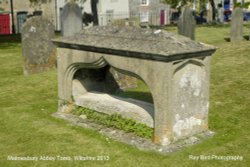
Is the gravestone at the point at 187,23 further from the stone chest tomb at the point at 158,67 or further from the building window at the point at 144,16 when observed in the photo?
the building window at the point at 144,16

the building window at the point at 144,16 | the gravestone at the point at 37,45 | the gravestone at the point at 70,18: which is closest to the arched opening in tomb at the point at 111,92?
the gravestone at the point at 37,45

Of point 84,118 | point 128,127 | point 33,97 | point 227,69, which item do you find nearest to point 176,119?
point 128,127

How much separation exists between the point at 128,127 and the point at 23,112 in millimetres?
3190

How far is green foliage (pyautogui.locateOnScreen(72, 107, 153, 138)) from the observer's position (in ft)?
23.5

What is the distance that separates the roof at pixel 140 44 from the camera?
629 cm

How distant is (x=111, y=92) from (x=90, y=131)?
2.61m

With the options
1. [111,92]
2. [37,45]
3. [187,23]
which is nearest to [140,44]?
[111,92]

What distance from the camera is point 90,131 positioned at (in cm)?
765

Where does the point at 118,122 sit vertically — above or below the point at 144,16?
below

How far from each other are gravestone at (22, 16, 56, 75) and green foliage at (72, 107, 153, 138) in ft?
18.2

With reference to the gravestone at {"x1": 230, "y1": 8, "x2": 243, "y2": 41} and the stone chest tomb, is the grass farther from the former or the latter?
the gravestone at {"x1": 230, "y1": 8, "x2": 243, "y2": 41}

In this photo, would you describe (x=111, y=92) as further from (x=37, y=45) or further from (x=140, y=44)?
(x=37, y=45)

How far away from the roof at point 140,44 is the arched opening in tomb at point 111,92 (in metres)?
0.54

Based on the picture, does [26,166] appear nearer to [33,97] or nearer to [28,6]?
[33,97]
